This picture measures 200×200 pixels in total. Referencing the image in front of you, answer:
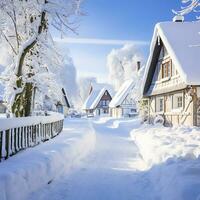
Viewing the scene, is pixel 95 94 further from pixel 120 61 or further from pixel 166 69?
pixel 166 69

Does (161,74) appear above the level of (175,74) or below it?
above

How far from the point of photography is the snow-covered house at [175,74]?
19.6 meters

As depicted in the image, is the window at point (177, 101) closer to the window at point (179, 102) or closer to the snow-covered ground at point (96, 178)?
the window at point (179, 102)

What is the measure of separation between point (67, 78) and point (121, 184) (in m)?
85.3

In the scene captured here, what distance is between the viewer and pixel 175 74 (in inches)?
888

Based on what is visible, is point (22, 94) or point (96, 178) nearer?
point (96, 178)

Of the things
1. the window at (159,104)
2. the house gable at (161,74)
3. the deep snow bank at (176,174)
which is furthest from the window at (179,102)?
the deep snow bank at (176,174)

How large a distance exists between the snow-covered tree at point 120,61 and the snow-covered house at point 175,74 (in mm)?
48570

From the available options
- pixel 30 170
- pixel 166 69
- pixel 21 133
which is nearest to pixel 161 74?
pixel 166 69

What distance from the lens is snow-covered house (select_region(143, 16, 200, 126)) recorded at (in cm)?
1962

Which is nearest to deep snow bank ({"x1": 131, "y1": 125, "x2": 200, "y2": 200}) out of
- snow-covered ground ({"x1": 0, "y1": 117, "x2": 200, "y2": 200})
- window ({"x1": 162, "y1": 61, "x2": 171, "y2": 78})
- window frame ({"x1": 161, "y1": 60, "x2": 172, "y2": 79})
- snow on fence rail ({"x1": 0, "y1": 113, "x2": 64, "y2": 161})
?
snow-covered ground ({"x1": 0, "y1": 117, "x2": 200, "y2": 200})

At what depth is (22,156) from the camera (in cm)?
838

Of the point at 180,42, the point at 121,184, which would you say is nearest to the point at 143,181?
the point at 121,184

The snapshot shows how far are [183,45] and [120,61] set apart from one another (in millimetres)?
57503
